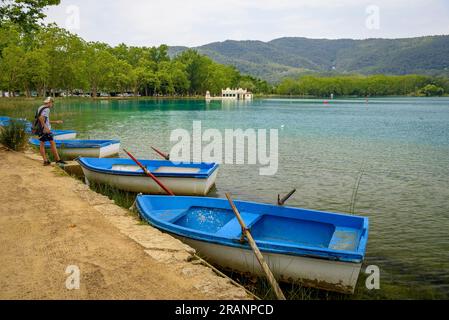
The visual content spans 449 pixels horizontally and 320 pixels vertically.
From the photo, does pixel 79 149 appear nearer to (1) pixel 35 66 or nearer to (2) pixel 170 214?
(2) pixel 170 214

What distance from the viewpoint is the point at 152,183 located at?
446 inches

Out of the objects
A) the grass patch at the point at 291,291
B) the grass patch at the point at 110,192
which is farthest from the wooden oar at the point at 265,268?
the grass patch at the point at 110,192

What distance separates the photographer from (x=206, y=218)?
8.11 metres

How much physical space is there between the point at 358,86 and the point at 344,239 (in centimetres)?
19223

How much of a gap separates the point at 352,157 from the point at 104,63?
237 ft

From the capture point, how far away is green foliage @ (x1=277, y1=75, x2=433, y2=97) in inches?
6998

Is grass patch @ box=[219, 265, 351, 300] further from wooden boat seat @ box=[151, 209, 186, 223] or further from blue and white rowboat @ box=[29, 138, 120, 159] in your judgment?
blue and white rowboat @ box=[29, 138, 120, 159]

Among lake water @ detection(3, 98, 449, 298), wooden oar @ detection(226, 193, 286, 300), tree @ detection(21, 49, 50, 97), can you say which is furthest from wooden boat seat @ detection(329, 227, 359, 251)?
tree @ detection(21, 49, 50, 97)

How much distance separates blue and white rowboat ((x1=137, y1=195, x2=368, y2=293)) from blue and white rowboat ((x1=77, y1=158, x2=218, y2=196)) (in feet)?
8.20

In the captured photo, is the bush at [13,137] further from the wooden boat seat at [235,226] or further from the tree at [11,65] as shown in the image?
the tree at [11,65]

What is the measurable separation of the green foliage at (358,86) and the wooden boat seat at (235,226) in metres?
186

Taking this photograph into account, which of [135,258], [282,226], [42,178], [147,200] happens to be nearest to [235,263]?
[282,226]

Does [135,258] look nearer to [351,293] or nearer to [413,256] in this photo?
[351,293]

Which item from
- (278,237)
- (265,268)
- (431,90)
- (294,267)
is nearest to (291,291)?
(294,267)
